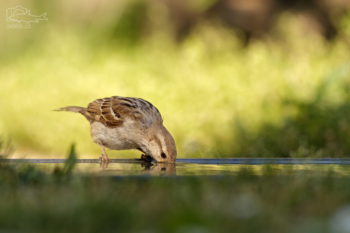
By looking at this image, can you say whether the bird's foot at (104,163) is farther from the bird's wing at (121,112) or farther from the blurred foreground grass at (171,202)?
the blurred foreground grass at (171,202)

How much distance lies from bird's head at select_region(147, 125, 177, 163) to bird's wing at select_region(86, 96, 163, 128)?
229mm

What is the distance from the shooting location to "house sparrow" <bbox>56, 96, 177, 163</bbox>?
12.9ft

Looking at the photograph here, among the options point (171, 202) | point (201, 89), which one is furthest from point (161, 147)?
point (201, 89)

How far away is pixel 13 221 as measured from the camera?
5.17ft

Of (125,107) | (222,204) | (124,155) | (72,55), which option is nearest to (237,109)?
(124,155)

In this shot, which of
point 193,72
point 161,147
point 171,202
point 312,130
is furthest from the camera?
point 193,72

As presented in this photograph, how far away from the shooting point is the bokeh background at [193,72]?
6.12 metres

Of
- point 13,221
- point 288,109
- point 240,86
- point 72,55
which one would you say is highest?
point 72,55

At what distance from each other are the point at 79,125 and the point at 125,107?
3266 millimetres

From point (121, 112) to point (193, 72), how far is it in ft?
10.8

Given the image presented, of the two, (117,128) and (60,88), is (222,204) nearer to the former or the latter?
(117,128)

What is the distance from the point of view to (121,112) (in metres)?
4.30
